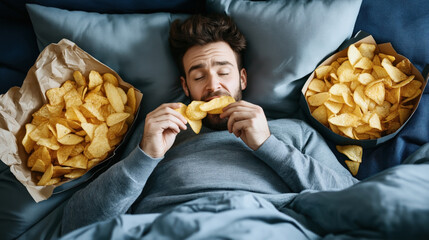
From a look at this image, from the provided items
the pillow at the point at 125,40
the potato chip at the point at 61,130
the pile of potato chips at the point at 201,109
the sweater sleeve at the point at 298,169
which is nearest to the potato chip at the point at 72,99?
the potato chip at the point at 61,130

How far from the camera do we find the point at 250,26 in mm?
1473

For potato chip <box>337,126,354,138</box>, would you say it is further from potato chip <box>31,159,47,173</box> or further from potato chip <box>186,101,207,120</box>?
potato chip <box>31,159,47,173</box>

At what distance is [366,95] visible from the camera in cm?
135

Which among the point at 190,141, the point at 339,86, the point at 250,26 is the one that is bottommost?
the point at 190,141

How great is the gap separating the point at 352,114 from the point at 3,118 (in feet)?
→ 4.94

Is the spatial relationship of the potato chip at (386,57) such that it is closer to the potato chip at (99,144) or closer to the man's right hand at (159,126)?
the man's right hand at (159,126)

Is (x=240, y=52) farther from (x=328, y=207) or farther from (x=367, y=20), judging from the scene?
(x=328, y=207)

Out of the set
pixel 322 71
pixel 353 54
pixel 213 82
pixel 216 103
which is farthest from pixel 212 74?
pixel 353 54

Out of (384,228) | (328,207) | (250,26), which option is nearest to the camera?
(384,228)

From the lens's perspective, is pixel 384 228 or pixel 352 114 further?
pixel 352 114

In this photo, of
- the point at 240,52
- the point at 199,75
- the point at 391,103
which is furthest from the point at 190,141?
the point at 391,103

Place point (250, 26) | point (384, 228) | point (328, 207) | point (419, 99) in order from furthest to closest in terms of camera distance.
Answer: point (250, 26)
point (419, 99)
point (328, 207)
point (384, 228)

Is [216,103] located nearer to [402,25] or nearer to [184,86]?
[184,86]

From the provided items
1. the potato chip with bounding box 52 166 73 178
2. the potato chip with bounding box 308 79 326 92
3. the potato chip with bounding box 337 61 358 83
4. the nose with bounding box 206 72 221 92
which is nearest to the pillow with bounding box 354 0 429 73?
the potato chip with bounding box 337 61 358 83
